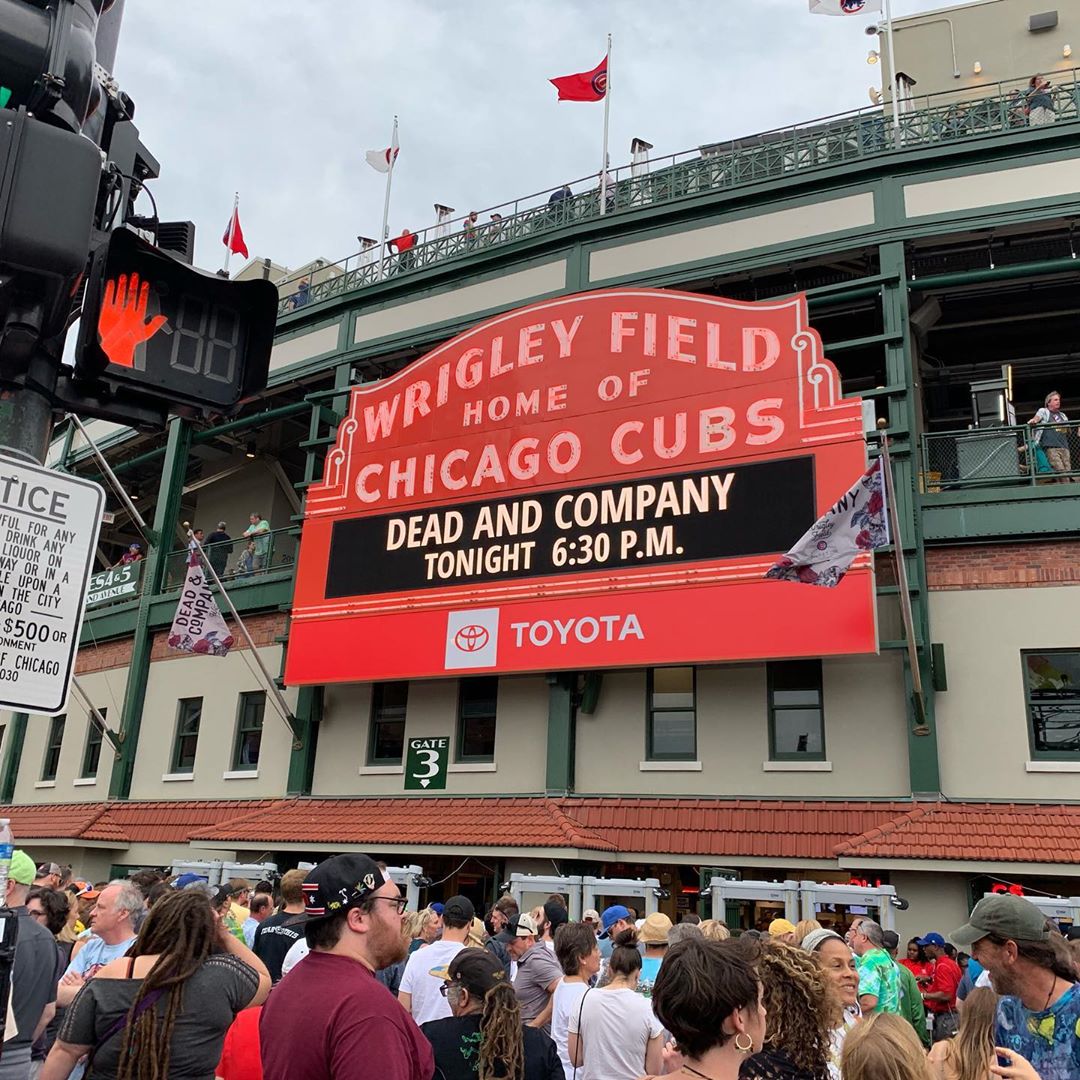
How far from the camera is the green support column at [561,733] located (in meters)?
17.7

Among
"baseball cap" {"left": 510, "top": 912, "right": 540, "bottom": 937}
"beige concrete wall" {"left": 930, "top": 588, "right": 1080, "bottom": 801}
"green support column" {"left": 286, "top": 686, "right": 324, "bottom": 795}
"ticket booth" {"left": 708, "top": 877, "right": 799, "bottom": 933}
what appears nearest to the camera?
"baseball cap" {"left": 510, "top": 912, "right": 540, "bottom": 937}

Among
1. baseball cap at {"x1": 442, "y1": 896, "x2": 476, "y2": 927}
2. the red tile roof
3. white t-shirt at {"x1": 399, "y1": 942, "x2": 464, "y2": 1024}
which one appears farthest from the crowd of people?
the red tile roof

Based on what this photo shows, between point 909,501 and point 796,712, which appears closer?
point 909,501

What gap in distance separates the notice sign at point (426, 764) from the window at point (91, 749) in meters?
10.3

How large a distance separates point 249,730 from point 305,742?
2305mm

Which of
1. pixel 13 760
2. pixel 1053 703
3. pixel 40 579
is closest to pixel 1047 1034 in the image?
pixel 40 579

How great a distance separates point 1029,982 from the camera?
13.7 feet

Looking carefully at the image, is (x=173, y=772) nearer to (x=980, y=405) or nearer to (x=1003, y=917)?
(x=980, y=405)

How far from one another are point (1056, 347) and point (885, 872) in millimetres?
11004

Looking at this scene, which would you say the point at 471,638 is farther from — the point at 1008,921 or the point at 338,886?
the point at 338,886

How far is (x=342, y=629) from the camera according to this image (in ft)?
65.4

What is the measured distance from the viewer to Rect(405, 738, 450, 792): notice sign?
19.2m

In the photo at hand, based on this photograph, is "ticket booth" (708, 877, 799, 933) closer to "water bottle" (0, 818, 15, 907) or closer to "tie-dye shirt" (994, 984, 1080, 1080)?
"tie-dye shirt" (994, 984, 1080, 1080)

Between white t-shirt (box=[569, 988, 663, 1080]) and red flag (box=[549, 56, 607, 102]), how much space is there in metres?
19.0
